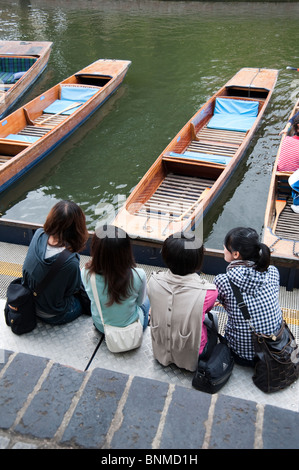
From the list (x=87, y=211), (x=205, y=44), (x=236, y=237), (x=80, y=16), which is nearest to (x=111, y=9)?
(x=80, y=16)

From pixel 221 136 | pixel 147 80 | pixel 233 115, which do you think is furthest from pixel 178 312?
pixel 147 80

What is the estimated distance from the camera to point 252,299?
2135 millimetres

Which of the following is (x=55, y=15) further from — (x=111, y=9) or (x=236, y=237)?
(x=236, y=237)

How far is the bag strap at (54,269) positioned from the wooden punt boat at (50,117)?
3919mm

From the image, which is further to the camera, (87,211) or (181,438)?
(87,211)

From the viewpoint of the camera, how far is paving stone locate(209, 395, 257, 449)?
117 centimetres

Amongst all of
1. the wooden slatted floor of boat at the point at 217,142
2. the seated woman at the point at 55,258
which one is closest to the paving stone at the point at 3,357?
the seated woman at the point at 55,258

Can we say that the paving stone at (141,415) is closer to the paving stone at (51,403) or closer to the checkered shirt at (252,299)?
the paving stone at (51,403)

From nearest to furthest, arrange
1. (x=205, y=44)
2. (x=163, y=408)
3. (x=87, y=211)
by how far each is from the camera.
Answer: (x=163, y=408)
(x=87, y=211)
(x=205, y=44)

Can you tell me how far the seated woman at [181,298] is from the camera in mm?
2021
